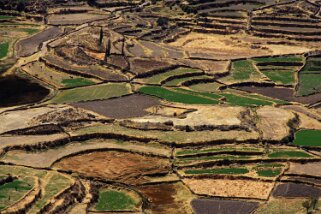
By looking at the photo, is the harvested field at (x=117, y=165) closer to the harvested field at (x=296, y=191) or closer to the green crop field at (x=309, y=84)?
the harvested field at (x=296, y=191)

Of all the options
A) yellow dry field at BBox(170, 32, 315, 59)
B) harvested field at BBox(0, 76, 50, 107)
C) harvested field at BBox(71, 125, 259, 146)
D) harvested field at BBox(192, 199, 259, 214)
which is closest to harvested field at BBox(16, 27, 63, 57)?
harvested field at BBox(0, 76, 50, 107)

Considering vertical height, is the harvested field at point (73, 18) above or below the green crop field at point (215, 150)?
above

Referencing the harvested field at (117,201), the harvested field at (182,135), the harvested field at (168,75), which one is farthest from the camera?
the harvested field at (168,75)

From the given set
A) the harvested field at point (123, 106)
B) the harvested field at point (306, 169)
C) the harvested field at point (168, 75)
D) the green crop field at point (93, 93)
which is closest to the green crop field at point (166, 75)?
the harvested field at point (168, 75)

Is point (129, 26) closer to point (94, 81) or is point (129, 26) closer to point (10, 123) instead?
point (94, 81)

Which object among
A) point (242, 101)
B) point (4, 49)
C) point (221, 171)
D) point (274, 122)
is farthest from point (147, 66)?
point (221, 171)

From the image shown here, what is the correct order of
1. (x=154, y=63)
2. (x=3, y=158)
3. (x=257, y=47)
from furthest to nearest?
(x=257, y=47) → (x=154, y=63) → (x=3, y=158)

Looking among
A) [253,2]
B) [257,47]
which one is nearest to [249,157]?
[257,47]
